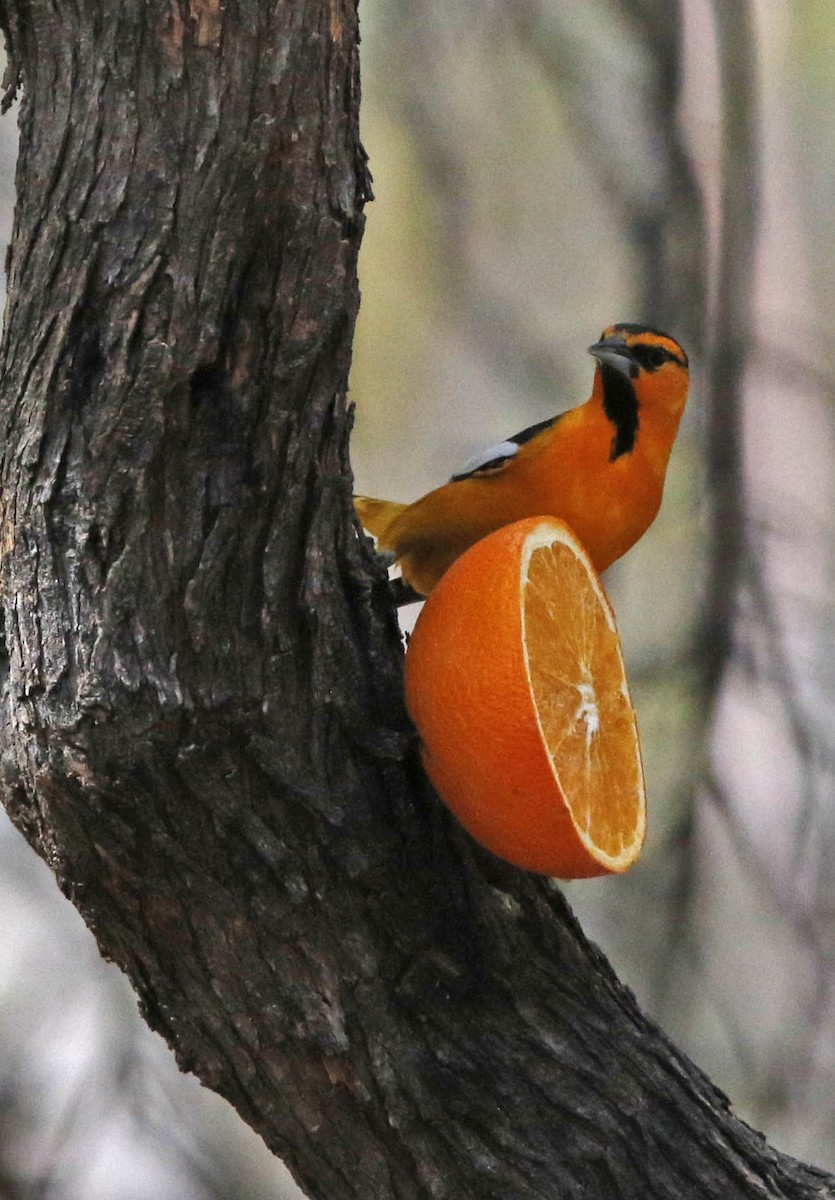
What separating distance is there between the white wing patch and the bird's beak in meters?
0.17

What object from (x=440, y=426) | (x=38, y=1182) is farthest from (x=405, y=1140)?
(x=440, y=426)

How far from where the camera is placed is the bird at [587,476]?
1862 mm

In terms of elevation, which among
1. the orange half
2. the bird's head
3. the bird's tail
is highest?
the bird's head

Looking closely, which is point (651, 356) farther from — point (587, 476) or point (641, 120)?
point (641, 120)

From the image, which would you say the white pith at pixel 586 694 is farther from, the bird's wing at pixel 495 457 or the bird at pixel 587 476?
the bird's wing at pixel 495 457

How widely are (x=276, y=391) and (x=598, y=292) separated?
8.71ft

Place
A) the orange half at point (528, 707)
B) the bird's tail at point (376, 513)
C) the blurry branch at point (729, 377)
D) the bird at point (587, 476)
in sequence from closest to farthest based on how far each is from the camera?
1. the orange half at point (528, 707)
2. the bird at point (587, 476)
3. the bird's tail at point (376, 513)
4. the blurry branch at point (729, 377)

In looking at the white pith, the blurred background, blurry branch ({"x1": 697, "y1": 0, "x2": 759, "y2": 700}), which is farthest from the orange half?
blurry branch ({"x1": 697, "y1": 0, "x2": 759, "y2": 700})

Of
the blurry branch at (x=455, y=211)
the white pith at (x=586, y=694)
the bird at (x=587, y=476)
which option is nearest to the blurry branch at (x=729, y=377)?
the blurry branch at (x=455, y=211)

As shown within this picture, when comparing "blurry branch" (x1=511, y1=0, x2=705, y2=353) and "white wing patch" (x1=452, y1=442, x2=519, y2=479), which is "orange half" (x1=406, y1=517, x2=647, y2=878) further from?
"blurry branch" (x1=511, y1=0, x2=705, y2=353)

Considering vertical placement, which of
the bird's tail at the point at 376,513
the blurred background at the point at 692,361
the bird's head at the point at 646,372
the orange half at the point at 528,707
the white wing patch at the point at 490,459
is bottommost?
the orange half at the point at 528,707

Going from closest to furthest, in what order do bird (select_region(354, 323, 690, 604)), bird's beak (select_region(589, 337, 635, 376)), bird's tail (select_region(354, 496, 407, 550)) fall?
bird (select_region(354, 323, 690, 604)) < bird's beak (select_region(589, 337, 635, 376)) < bird's tail (select_region(354, 496, 407, 550))

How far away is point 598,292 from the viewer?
3.73 metres

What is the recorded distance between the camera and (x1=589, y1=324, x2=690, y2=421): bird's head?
1957 millimetres
